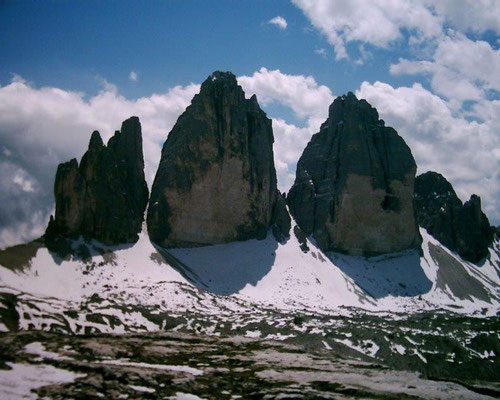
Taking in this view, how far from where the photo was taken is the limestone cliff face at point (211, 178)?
3285 inches

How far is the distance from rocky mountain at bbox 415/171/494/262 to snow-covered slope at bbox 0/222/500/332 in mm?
4737

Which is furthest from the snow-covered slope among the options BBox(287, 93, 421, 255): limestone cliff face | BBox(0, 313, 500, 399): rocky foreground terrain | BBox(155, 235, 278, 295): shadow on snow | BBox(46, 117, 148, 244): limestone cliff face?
BBox(0, 313, 500, 399): rocky foreground terrain

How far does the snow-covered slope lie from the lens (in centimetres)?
4603

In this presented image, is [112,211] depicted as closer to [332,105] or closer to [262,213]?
[262,213]

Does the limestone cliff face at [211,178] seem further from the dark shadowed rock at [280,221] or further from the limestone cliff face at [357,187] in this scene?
the limestone cliff face at [357,187]

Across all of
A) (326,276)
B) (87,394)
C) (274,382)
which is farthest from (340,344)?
(326,276)

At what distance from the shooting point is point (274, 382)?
1739 cm

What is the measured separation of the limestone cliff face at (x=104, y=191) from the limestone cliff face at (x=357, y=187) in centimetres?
3882

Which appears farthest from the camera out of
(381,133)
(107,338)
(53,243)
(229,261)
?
(381,133)

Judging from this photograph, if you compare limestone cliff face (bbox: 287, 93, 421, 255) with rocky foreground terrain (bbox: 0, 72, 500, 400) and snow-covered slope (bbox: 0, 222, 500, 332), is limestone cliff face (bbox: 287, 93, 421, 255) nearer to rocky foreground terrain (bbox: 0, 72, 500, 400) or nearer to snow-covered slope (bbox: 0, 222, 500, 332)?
rocky foreground terrain (bbox: 0, 72, 500, 400)

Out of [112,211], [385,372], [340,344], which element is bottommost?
[340,344]

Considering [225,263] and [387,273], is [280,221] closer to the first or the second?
Result: [225,263]

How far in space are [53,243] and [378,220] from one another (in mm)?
65223

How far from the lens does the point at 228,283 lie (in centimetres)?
7588
